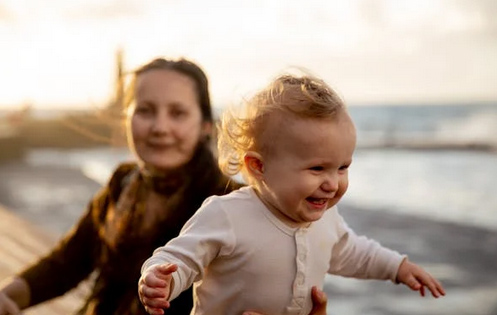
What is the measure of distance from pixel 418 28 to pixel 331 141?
2603 cm

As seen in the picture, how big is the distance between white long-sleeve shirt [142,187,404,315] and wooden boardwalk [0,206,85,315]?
2.23 meters

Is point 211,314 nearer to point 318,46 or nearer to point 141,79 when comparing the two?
point 141,79

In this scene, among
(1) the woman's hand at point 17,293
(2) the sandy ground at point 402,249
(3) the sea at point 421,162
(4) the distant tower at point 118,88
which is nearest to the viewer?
(1) the woman's hand at point 17,293

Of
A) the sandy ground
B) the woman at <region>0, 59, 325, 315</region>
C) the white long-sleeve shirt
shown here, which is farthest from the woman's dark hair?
the sandy ground

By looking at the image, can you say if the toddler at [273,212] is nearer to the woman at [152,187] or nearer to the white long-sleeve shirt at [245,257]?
the white long-sleeve shirt at [245,257]

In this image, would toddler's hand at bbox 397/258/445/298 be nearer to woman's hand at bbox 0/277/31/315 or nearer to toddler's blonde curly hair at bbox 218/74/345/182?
toddler's blonde curly hair at bbox 218/74/345/182

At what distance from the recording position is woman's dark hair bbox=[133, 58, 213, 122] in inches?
94.5

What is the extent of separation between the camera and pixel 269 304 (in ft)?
5.90

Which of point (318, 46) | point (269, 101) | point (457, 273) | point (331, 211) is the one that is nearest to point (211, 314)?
point (331, 211)

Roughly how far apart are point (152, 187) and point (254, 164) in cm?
71

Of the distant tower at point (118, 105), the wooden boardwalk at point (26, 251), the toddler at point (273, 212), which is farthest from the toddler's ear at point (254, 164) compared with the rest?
the wooden boardwalk at point (26, 251)

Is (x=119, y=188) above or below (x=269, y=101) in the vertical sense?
below

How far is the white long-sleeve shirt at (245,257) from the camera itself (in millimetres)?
1743

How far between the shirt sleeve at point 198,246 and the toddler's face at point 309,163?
0.43 ft
